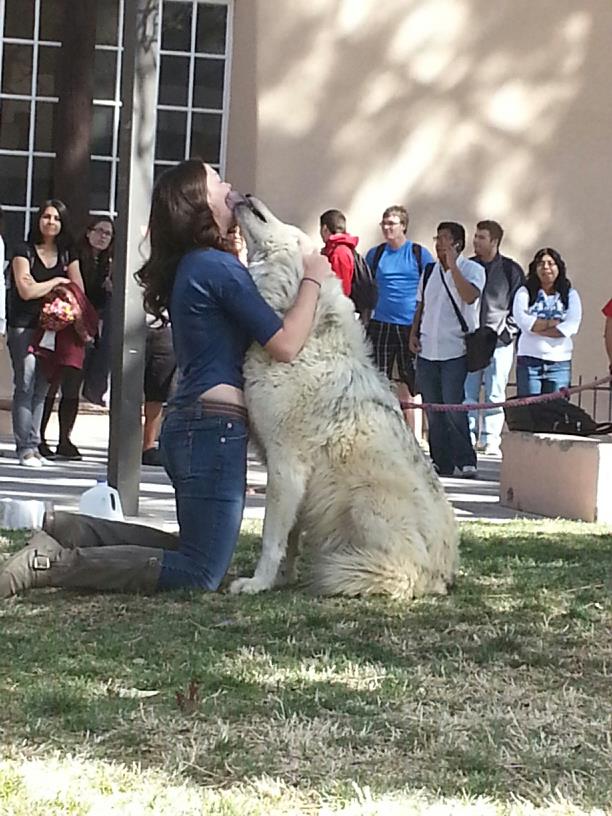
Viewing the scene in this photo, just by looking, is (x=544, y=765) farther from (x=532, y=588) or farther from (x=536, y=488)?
(x=536, y=488)

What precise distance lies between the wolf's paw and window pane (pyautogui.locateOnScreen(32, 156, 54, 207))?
8538mm

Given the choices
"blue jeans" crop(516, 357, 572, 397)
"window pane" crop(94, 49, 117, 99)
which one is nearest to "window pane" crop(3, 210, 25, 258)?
"window pane" crop(94, 49, 117, 99)

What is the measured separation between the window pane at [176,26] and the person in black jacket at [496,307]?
3477mm

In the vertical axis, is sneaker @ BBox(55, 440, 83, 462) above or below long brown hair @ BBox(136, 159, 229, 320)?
below

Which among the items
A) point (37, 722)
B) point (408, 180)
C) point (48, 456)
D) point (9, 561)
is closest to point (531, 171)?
point (408, 180)

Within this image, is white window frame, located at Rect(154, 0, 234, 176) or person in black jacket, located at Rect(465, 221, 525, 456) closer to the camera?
person in black jacket, located at Rect(465, 221, 525, 456)

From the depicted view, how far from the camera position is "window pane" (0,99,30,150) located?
549 inches

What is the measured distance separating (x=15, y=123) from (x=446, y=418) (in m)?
5.31

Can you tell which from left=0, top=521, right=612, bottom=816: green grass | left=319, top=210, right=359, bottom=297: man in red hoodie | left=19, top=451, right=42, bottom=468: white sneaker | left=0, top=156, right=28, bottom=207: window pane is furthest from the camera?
left=0, top=156, right=28, bottom=207: window pane

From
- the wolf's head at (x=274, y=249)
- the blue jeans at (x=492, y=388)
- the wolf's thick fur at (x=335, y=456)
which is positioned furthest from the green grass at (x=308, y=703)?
the blue jeans at (x=492, y=388)

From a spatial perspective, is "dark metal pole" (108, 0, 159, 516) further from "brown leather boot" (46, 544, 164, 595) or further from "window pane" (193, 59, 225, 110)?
"window pane" (193, 59, 225, 110)

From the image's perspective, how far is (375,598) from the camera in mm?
5922

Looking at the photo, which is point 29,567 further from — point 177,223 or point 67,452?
point 67,452

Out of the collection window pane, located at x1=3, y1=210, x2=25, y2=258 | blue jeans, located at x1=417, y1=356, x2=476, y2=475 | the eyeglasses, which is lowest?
blue jeans, located at x1=417, y1=356, x2=476, y2=475
